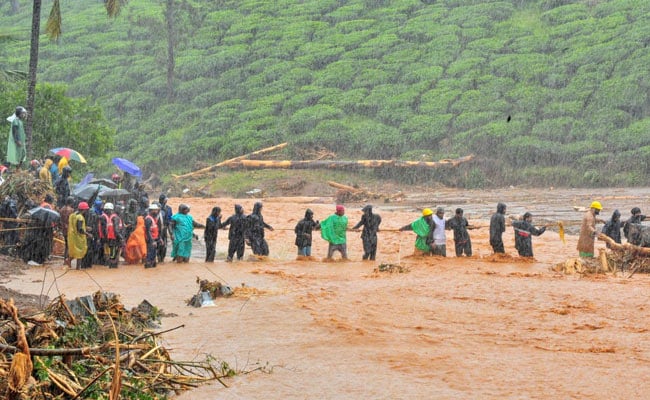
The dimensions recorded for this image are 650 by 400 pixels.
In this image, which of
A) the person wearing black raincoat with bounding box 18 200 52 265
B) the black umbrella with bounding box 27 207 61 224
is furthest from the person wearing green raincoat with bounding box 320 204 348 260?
the person wearing black raincoat with bounding box 18 200 52 265

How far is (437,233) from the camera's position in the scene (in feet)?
56.8

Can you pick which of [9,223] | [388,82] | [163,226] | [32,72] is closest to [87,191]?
[9,223]

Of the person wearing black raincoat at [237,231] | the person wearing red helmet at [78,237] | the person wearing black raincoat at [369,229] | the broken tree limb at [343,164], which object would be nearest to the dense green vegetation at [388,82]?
the broken tree limb at [343,164]

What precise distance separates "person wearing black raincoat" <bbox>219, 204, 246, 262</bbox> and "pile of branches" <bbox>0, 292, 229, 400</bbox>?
292 inches

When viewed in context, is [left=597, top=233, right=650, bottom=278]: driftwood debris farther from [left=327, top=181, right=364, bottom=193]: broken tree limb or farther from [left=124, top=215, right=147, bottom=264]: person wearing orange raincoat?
[left=327, top=181, right=364, bottom=193]: broken tree limb

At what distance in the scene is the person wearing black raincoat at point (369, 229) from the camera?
17469 mm

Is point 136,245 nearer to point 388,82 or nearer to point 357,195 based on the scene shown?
point 357,195

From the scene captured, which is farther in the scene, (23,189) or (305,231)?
(305,231)

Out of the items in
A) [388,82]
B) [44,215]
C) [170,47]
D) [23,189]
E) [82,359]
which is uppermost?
[170,47]

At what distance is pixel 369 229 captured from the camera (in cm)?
1756

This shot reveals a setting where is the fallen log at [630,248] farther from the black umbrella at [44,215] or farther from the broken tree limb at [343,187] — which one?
the broken tree limb at [343,187]

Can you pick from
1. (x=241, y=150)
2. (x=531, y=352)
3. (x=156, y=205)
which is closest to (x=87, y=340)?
(x=531, y=352)

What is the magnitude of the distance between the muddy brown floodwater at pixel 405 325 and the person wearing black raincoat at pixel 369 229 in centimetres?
31

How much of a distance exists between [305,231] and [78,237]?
4348 mm
